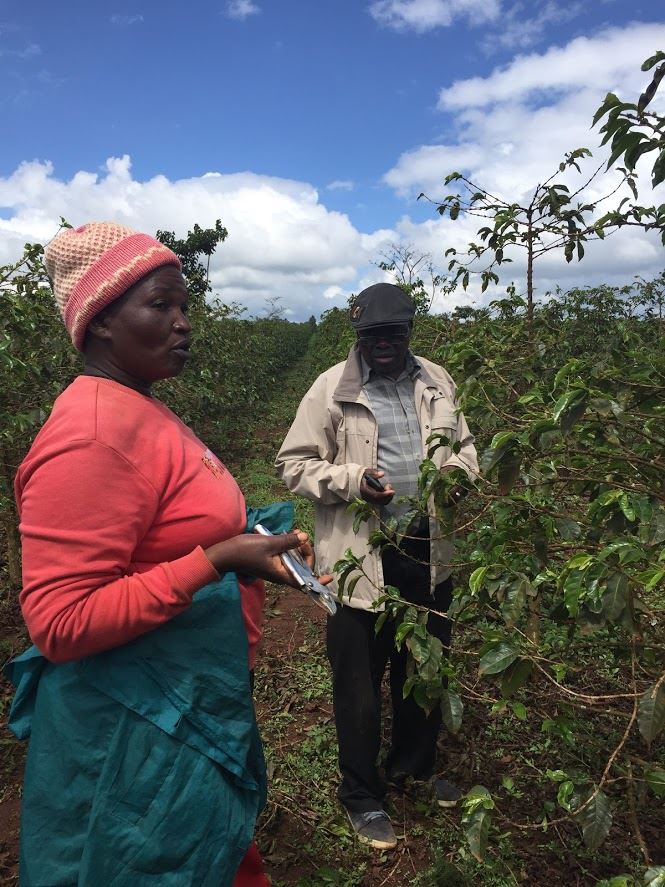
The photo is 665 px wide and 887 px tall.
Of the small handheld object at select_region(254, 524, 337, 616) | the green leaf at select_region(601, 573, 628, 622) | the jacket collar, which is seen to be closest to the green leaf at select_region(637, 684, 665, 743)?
the green leaf at select_region(601, 573, 628, 622)

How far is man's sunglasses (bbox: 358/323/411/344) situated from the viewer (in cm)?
222

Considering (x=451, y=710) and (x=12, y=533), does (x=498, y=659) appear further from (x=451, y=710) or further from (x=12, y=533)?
(x=12, y=533)

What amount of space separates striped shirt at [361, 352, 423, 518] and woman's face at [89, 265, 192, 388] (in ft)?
3.47

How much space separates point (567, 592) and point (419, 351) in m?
4.48

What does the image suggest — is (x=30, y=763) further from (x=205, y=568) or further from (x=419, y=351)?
(x=419, y=351)

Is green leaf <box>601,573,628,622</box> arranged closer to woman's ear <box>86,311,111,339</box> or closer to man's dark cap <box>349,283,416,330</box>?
woman's ear <box>86,311,111,339</box>

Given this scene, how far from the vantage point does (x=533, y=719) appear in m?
2.97

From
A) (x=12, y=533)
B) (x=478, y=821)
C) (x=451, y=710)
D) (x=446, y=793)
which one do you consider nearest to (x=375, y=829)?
(x=446, y=793)

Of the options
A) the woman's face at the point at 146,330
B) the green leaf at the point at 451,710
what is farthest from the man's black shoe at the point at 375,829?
the woman's face at the point at 146,330

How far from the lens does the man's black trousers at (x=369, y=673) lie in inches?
87.7

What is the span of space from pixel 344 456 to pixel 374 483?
204 millimetres

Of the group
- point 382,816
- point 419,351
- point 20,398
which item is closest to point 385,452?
point 382,816

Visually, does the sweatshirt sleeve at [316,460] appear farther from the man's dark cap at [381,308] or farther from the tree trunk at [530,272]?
the tree trunk at [530,272]

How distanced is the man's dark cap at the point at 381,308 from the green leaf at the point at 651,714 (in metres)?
1.41
